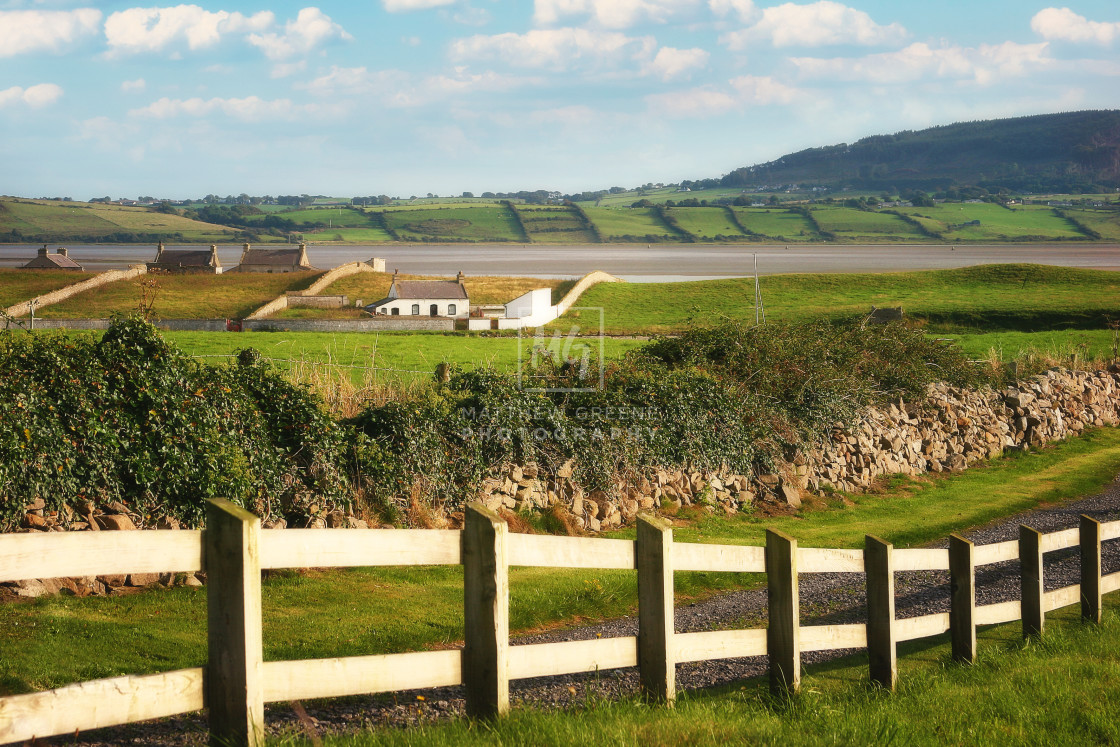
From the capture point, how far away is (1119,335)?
3638 centimetres

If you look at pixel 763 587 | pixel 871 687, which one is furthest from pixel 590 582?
pixel 871 687

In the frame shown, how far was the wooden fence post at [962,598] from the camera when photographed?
703cm

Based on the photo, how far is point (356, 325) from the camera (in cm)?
5662

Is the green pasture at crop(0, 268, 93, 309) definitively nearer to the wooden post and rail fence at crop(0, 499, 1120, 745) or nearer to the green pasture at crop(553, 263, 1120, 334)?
the green pasture at crop(553, 263, 1120, 334)

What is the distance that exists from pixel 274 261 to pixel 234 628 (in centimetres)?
11591

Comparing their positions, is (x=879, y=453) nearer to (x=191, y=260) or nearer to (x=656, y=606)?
(x=656, y=606)

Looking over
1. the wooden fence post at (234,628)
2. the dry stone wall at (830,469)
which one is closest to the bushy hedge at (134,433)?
the dry stone wall at (830,469)

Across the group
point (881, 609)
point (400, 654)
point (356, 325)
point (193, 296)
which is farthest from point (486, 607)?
point (193, 296)

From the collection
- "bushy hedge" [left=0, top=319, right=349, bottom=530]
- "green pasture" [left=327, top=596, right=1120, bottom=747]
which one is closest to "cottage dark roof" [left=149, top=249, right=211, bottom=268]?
"bushy hedge" [left=0, top=319, right=349, bottom=530]

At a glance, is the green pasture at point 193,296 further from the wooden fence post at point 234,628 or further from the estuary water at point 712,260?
the wooden fence post at point 234,628

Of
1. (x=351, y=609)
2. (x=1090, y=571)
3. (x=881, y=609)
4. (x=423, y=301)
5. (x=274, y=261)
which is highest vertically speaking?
(x=274, y=261)

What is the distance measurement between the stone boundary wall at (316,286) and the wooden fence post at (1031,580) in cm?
6547

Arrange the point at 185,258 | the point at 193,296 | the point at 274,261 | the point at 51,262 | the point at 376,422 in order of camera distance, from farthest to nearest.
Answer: the point at 185,258 → the point at 274,261 → the point at 51,262 → the point at 193,296 → the point at 376,422

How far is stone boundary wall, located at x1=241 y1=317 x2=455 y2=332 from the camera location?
185 ft
